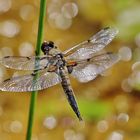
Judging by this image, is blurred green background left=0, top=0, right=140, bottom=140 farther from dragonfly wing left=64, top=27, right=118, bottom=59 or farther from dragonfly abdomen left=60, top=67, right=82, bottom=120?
dragonfly abdomen left=60, top=67, right=82, bottom=120

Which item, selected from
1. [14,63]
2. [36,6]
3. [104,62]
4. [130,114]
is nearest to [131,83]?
[130,114]

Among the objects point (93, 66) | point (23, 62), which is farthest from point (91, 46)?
point (23, 62)

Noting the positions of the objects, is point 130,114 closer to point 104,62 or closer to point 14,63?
point 104,62

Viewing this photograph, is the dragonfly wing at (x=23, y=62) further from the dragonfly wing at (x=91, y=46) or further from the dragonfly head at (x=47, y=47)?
the dragonfly wing at (x=91, y=46)

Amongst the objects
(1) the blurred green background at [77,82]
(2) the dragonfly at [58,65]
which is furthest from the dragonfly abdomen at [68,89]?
(1) the blurred green background at [77,82]

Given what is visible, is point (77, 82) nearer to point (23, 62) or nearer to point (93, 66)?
point (93, 66)
